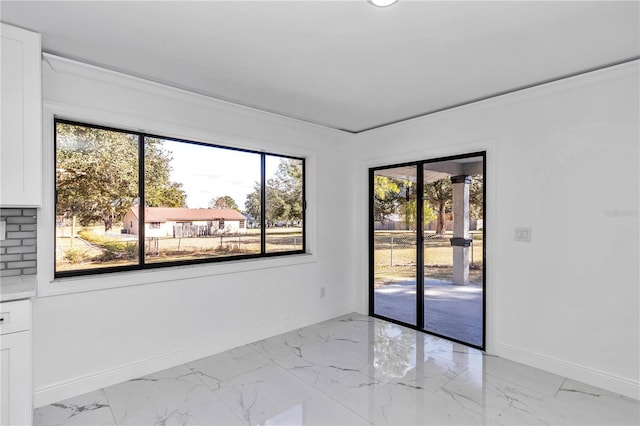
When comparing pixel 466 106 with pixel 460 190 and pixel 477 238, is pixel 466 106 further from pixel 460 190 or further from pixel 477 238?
pixel 477 238

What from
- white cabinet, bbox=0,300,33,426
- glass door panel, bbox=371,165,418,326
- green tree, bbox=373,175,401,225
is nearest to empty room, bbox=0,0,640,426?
white cabinet, bbox=0,300,33,426

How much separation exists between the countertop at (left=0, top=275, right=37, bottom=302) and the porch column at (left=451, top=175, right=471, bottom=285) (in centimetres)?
Answer: 345

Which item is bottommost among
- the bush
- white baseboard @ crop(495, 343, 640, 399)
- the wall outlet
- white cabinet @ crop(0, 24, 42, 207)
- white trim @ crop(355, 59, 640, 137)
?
white baseboard @ crop(495, 343, 640, 399)

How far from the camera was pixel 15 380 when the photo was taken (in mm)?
1830

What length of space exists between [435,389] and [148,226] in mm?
2656

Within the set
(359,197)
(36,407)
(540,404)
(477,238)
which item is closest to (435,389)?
(540,404)

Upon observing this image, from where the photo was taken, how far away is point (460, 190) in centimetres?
356

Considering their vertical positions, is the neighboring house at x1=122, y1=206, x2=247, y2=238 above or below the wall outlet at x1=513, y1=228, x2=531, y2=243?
above

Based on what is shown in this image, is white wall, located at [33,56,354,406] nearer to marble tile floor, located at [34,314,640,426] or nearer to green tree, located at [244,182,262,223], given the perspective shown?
marble tile floor, located at [34,314,640,426]

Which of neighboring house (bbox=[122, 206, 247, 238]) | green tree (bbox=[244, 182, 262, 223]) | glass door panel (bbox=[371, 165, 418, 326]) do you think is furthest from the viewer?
glass door panel (bbox=[371, 165, 418, 326])

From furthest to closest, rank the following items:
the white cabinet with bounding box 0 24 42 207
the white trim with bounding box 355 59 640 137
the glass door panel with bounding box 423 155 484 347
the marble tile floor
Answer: the glass door panel with bounding box 423 155 484 347 → the white trim with bounding box 355 59 640 137 → the marble tile floor → the white cabinet with bounding box 0 24 42 207

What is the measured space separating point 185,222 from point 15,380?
1.61 metres

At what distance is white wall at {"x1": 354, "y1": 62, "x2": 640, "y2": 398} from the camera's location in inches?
98.9

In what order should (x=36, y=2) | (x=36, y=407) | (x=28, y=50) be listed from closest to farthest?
1. (x=36, y=2)
2. (x=28, y=50)
3. (x=36, y=407)
